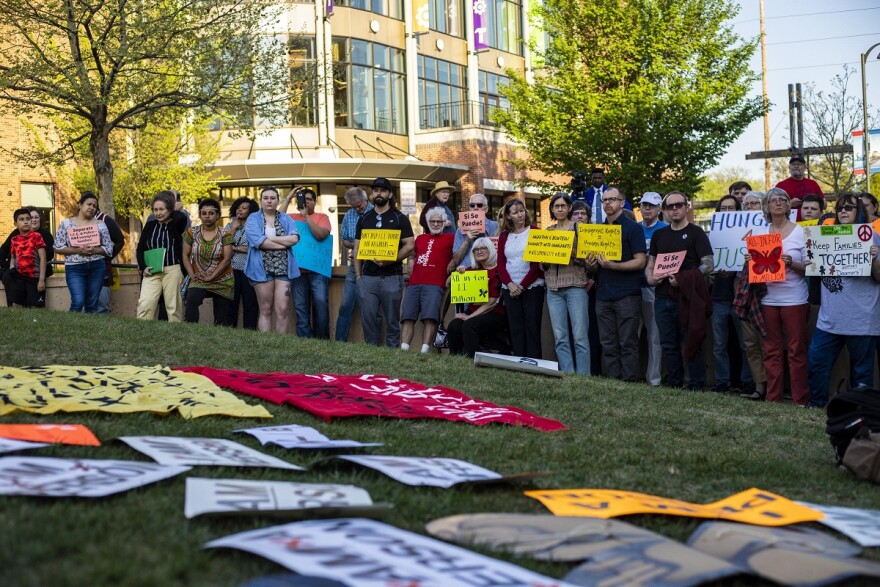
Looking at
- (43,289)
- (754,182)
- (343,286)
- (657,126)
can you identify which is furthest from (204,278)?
(754,182)

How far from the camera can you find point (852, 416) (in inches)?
256

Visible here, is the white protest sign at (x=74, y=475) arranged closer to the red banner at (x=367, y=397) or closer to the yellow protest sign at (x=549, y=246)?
the red banner at (x=367, y=397)

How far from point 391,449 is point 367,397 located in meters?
1.99

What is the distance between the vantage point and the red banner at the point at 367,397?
754 cm

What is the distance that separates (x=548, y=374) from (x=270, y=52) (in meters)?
17.3

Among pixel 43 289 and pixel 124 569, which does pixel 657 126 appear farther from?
pixel 124 569

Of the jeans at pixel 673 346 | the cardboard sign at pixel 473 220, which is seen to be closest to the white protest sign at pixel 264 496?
the jeans at pixel 673 346

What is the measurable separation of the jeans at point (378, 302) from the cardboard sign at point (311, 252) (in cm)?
82

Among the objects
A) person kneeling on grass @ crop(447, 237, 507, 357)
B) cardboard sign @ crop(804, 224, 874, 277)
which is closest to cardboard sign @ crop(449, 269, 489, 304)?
person kneeling on grass @ crop(447, 237, 507, 357)

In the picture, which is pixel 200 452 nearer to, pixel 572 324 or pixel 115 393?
pixel 115 393

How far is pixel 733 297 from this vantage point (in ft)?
38.9

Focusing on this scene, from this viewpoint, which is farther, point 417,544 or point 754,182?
point 754,182

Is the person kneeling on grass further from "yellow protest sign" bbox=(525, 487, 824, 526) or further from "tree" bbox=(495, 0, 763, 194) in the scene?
"tree" bbox=(495, 0, 763, 194)

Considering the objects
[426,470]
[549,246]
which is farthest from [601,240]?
[426,470]
